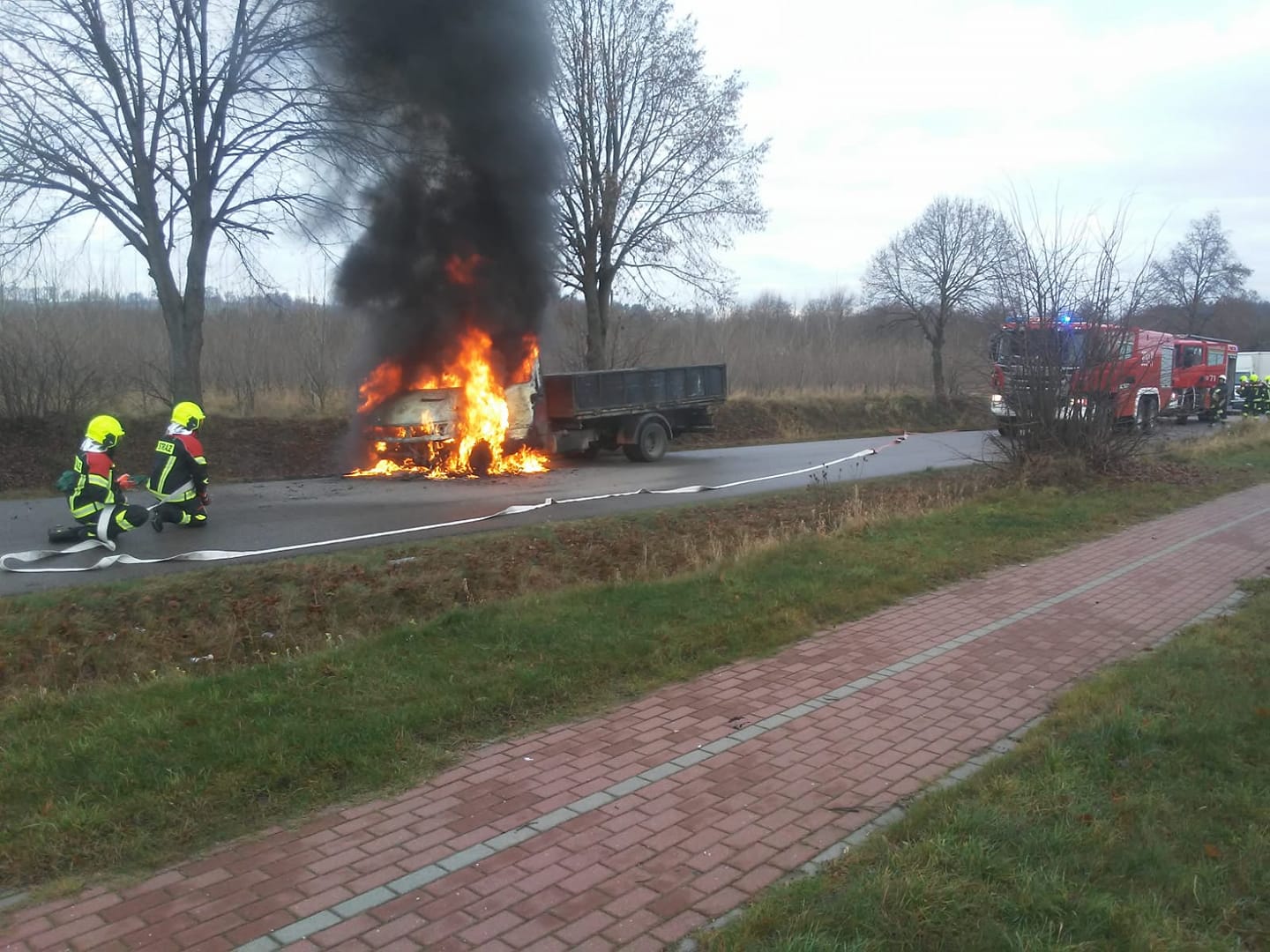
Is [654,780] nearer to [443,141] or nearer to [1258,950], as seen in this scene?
[1258,950]

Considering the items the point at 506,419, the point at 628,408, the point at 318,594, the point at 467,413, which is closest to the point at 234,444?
the point at 467,413

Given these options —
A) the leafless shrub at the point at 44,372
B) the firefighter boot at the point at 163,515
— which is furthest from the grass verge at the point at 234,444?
the firefighter boot at the point at 163,515

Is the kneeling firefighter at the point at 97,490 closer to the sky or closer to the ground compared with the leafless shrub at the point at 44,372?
closer to the ground

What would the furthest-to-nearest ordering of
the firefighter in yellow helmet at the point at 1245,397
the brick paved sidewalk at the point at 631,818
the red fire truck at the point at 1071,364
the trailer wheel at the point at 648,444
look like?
the firefighter in yellow helmet at the point at 1245,397
the trailer wheel at the point at 648,444
the red fire truck at the point at 1071,364
the brick paved sidewalk at the point at 631,818

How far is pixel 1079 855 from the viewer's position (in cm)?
328

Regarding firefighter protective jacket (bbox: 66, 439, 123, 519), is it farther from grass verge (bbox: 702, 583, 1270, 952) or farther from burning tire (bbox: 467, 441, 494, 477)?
grass verge (bbox: 702, 583, 1270, 952)

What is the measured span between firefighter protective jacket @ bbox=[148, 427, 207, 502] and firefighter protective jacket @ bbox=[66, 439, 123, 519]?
75 centimetres

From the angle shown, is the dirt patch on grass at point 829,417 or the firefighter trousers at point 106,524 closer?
the firefighter trousers at point 106,524

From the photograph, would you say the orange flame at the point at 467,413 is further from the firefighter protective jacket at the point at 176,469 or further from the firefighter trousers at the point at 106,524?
the firefighter trousers at the point at 106,524

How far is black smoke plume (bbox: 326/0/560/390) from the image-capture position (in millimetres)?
15211

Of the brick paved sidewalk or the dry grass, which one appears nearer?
the brick paved sidewalk

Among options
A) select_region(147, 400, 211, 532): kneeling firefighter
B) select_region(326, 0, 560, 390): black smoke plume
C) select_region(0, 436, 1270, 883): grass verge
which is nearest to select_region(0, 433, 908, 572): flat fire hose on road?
select_region(147, 400, 211, 532): kneeling firefighter

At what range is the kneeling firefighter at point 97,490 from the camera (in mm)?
8555

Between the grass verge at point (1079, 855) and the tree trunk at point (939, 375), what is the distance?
29.1 meters
